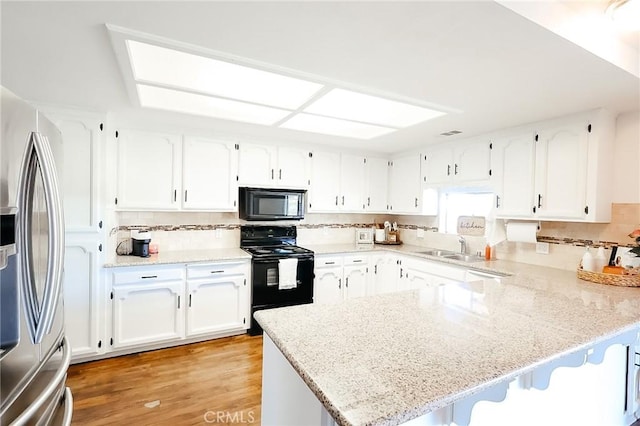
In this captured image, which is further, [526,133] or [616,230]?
[526,133]

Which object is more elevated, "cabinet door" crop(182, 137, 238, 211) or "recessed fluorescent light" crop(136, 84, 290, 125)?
"recessed fluorescent light" crop(136, 84, 290, 125)

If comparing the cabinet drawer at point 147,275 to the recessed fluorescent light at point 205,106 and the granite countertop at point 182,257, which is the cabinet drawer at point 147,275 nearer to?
the granite countertop at point 182,257

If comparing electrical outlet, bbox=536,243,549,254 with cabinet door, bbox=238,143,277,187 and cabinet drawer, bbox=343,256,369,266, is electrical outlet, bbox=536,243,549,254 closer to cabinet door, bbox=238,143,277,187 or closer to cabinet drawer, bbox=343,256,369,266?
cabinet drawer, bbox=343,256,369,266

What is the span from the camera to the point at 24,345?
0.91m

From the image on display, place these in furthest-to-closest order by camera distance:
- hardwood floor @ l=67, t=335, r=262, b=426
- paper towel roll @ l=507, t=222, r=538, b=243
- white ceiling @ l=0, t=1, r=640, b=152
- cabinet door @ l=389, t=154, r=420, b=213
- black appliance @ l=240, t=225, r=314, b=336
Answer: cabinet door @ l=389, t=154, r=420, b=213
black appliance @ l=240, t=225, r=314, b=336
paper towel roll @ l=507, t=222, r=538, b=243
hardwood floor @ l=67, t=335, r=262, b=426
white ceiling @ l=0, t=1, r=640, b=152

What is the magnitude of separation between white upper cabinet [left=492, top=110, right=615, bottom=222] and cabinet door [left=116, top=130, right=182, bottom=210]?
3.16 meters

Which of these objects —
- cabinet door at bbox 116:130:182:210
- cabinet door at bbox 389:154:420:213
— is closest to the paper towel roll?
cabinet door at bbox 389:154:420:213

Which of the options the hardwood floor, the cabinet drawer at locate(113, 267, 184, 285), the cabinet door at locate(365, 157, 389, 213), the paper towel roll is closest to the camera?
the hardwood floor

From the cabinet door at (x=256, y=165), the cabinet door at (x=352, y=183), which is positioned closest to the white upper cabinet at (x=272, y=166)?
the cabinet door at (x=256, y=165)

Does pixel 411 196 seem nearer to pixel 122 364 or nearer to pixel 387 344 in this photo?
pixel 387 344

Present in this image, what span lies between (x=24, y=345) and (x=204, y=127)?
2.54m

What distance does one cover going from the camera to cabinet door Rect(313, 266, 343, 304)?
11.7 ft

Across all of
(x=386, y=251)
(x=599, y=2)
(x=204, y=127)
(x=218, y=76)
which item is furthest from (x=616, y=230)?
(x=204, y=127)

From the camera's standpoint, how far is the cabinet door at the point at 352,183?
400cm
